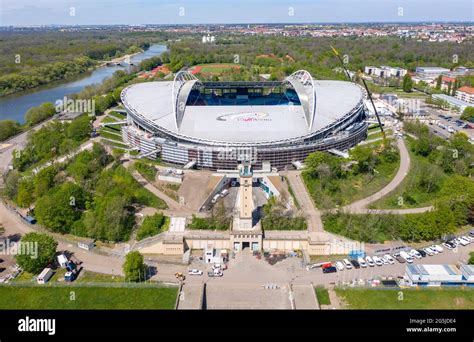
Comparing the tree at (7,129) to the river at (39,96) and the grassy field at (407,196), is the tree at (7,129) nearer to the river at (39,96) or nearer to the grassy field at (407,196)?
the river at (39,96)

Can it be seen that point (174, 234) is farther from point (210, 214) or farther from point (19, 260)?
point (19, 260)

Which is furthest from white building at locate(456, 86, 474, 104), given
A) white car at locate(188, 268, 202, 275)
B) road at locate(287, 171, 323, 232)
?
white car at locate(188, 268, 202, 275)

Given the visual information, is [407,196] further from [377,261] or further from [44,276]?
[44,276]

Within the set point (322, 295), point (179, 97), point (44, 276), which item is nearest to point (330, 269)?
point (322, 295)

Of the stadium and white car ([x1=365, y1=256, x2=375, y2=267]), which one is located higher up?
the stadium

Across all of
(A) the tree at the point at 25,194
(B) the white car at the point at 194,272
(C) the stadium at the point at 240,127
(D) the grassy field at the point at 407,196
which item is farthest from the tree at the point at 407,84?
(A) the tree at the point at 25,194

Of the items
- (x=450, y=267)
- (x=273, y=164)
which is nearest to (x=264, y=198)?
(x=273, y=164)

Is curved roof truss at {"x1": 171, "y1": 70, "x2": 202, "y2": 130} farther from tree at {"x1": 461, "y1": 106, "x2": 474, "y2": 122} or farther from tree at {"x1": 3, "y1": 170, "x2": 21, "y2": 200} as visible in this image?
tree at {"x1": 461, "y1": 106, "x2": 474, "y2": 122}
